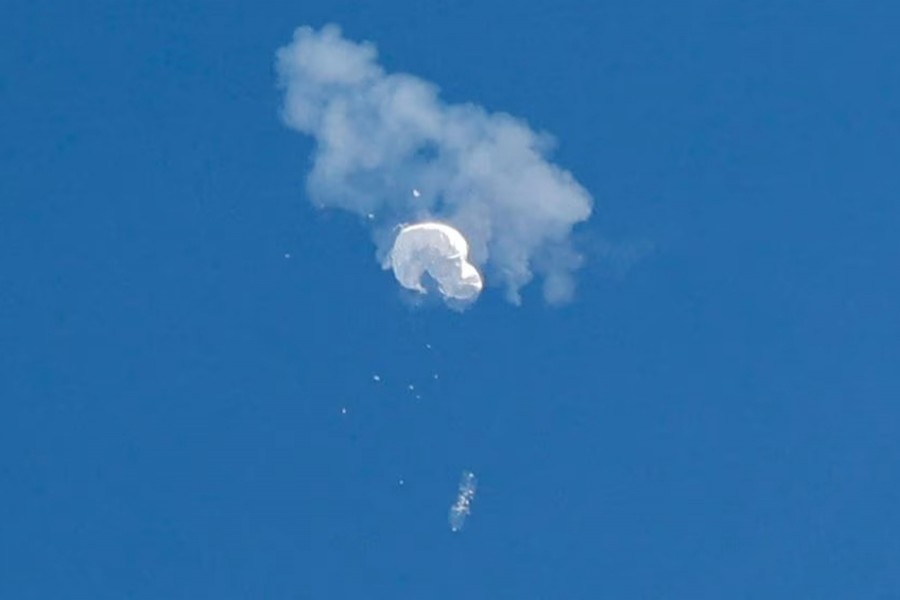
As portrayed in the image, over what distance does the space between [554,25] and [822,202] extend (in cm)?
49

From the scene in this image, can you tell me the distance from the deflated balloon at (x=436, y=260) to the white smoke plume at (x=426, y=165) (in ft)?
0.05

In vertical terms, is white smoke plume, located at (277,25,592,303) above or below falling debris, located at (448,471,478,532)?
above

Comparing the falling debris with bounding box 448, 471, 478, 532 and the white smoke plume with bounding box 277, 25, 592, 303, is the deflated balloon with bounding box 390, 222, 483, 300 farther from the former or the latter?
the falling debris with bounding box 448, 471, 478, 532

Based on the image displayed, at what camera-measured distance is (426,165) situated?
2059 millimetres

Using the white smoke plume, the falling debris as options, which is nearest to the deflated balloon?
the white smoke plume

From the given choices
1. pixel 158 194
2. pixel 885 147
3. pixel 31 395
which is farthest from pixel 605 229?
pixel 31 395

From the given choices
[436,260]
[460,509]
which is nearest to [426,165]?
[436,260]

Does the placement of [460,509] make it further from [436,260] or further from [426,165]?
[426,165]

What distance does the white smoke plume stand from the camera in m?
2.04

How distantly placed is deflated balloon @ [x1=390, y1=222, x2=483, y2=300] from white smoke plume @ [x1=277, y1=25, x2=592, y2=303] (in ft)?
0.05

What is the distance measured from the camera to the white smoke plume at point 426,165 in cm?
204

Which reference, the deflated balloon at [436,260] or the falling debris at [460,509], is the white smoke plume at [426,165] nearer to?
the deflated balloon at [436,260]

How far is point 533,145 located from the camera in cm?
204

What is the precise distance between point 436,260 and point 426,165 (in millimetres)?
148
